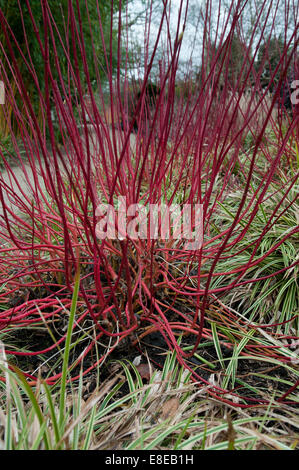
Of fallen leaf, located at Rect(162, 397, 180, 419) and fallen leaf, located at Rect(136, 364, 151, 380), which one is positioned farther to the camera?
fallen leaf, located at Rect(136, 364, 151, 380)

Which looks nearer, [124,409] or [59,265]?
[124,409]

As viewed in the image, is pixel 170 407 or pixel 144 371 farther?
pixel 144 371

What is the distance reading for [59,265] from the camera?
4.26 feet

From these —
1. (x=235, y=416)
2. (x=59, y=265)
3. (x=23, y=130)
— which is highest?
(x=23, y=130)

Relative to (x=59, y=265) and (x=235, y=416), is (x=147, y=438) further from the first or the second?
(x=59, y=265)

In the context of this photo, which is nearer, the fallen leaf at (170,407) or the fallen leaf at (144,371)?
the fallen leaf at (170,407)

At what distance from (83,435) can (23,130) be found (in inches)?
36.9

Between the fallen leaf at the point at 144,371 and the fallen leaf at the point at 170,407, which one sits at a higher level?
the fallen leaf at the point at 170,407

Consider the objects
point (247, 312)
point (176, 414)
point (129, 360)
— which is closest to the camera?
point (176, 414)

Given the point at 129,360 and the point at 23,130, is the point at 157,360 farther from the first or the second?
the point at 23,130

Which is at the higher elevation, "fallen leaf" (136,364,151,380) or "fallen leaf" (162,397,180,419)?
"fallen leaf" (162,397,180,419)
